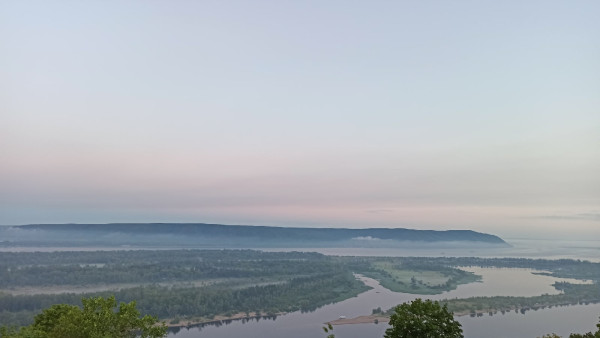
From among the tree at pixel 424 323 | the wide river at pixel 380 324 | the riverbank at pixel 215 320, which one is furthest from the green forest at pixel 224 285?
the tree at pixel 424 323

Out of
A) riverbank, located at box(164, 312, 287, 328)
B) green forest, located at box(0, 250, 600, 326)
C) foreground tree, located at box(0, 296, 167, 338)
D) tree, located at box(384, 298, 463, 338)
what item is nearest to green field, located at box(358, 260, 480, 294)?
green forest, located at box(0, 250, 600, 326)

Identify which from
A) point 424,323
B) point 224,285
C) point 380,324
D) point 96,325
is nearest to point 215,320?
point 224,285

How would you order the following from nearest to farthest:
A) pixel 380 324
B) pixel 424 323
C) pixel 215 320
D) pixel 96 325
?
pixel 96 325
pixel 424 323
pixel 380 324
pixel 215 320

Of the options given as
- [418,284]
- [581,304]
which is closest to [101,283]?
[418,284]

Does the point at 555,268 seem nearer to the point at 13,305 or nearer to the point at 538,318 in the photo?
the point at 538,318

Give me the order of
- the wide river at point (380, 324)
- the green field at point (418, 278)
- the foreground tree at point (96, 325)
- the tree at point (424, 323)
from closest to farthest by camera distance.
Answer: the foreground tree at point (96, 325) < the tree at point (424, 323) < the wide river at point (380, 324) < the green field at point (418, 278)

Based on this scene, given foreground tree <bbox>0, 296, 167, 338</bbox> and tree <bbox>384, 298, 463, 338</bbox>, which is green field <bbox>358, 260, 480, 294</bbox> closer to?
tree <bbox>384, 298, 463, 338</bbox>

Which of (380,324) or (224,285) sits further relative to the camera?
(224,285)

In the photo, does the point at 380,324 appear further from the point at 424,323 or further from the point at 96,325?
the point at 96,325

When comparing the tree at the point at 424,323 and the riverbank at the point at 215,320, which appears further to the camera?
the riverbank at the point at 215,320

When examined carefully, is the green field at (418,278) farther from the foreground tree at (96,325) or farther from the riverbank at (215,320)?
the foreground tree at (96,325)
